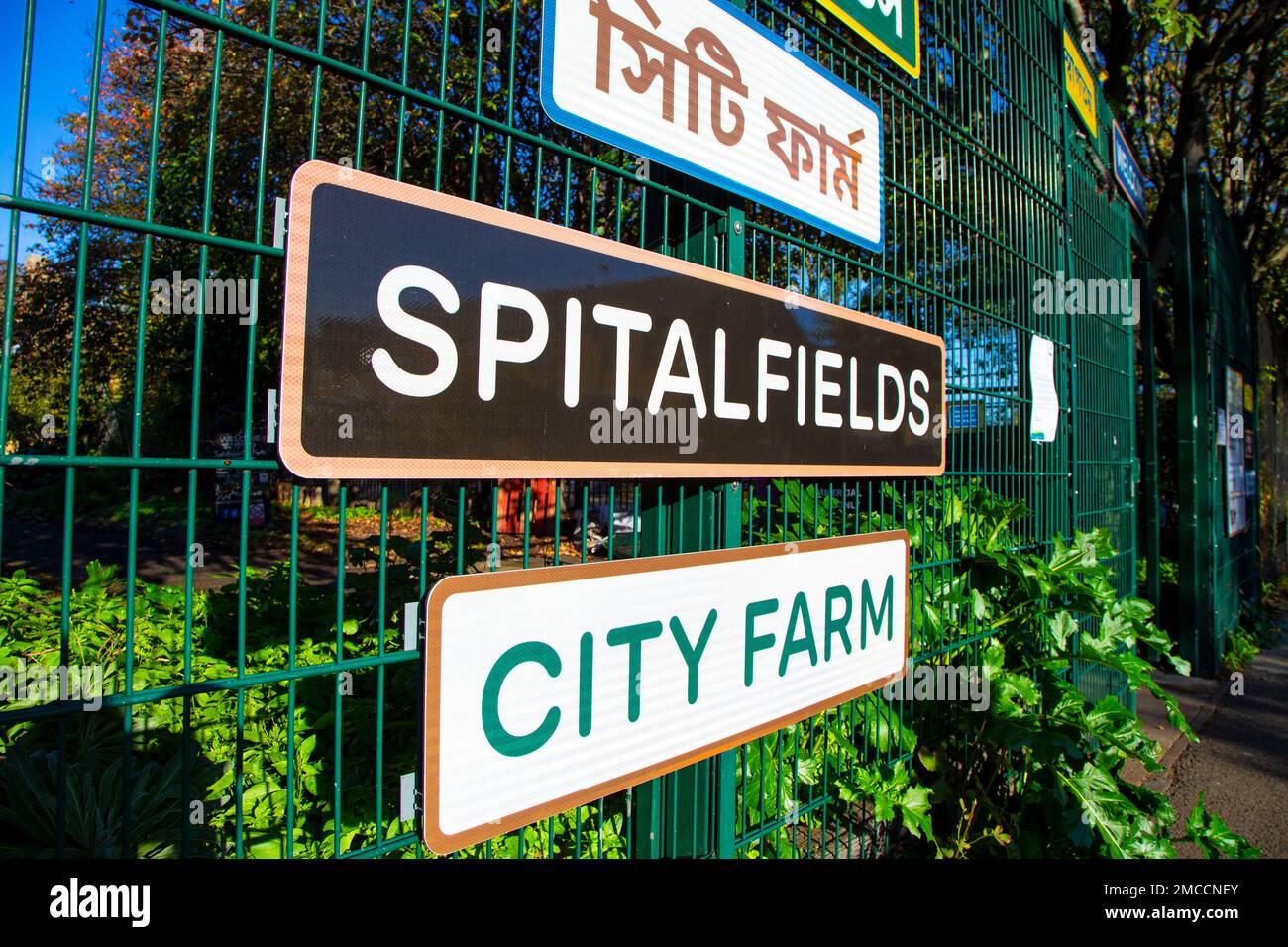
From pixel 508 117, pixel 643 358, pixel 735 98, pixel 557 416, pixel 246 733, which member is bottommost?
pixel 246 733

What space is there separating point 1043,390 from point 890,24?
192cm

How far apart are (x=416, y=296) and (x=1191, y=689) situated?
23.0 ft

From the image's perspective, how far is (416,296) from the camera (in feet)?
4.02

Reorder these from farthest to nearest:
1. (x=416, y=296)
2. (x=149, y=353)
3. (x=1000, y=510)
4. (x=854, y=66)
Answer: (x=1000, y=510), (x=149, y=353), (x=854, y=66), (x=416, y=296)

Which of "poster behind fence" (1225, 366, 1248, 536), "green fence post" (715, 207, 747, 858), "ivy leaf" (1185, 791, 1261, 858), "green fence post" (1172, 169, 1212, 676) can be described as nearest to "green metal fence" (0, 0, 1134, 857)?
"green fence post" (715, 207, 747, 858)

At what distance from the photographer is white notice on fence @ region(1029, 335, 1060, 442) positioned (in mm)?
3643

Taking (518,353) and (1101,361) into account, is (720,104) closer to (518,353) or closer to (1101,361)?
(518,353)

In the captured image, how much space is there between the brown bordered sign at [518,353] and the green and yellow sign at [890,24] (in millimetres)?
1101

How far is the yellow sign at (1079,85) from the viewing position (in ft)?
14.8

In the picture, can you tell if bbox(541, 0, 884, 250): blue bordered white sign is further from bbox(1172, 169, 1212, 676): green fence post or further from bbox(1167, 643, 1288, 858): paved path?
bbox(1172, 169, 1212, 676): green fence post

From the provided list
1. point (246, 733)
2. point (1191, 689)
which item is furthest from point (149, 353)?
point (1191, 689)

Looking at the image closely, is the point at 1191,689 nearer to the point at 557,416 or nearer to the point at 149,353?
the point at 557,416

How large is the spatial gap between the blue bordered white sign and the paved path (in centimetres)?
334

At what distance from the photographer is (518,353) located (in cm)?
135
